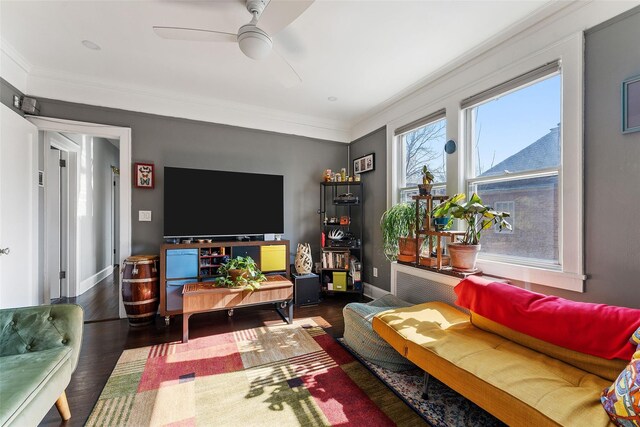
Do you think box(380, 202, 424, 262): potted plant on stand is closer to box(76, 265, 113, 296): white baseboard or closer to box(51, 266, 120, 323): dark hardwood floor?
box(51, 266, 120, 323): dark hardwood floor

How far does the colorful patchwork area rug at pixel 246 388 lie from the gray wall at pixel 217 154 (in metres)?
1.54

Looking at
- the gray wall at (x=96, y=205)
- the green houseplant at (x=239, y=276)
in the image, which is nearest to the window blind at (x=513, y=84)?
the green houseplant at (x=239, y=276)

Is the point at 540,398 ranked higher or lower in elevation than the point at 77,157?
lower

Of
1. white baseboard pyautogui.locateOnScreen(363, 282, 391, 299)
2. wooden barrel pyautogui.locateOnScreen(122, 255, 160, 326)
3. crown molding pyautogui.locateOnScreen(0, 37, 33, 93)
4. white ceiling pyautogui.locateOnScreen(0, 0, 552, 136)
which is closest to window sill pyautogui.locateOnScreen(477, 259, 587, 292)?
white baseboard pyautogui.locateOnScreen(363, 282, 391, 299)

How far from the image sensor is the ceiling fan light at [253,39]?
1619mm

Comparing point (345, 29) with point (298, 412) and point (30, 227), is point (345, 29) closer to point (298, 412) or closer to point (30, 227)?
point (298, 412)

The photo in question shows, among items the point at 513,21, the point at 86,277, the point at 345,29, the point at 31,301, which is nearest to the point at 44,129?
the point at 31,301

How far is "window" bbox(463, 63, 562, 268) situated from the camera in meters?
1.88

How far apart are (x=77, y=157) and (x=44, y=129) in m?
1.34

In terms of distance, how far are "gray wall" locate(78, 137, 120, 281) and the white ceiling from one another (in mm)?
1952

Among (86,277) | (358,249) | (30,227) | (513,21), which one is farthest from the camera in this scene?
(86,277)

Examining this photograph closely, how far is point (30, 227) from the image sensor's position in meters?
2.45

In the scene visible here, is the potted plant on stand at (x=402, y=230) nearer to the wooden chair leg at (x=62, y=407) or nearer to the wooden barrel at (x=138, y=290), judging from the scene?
the wooden barrel at (x=138, y=290)

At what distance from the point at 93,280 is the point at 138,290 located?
2409mm
